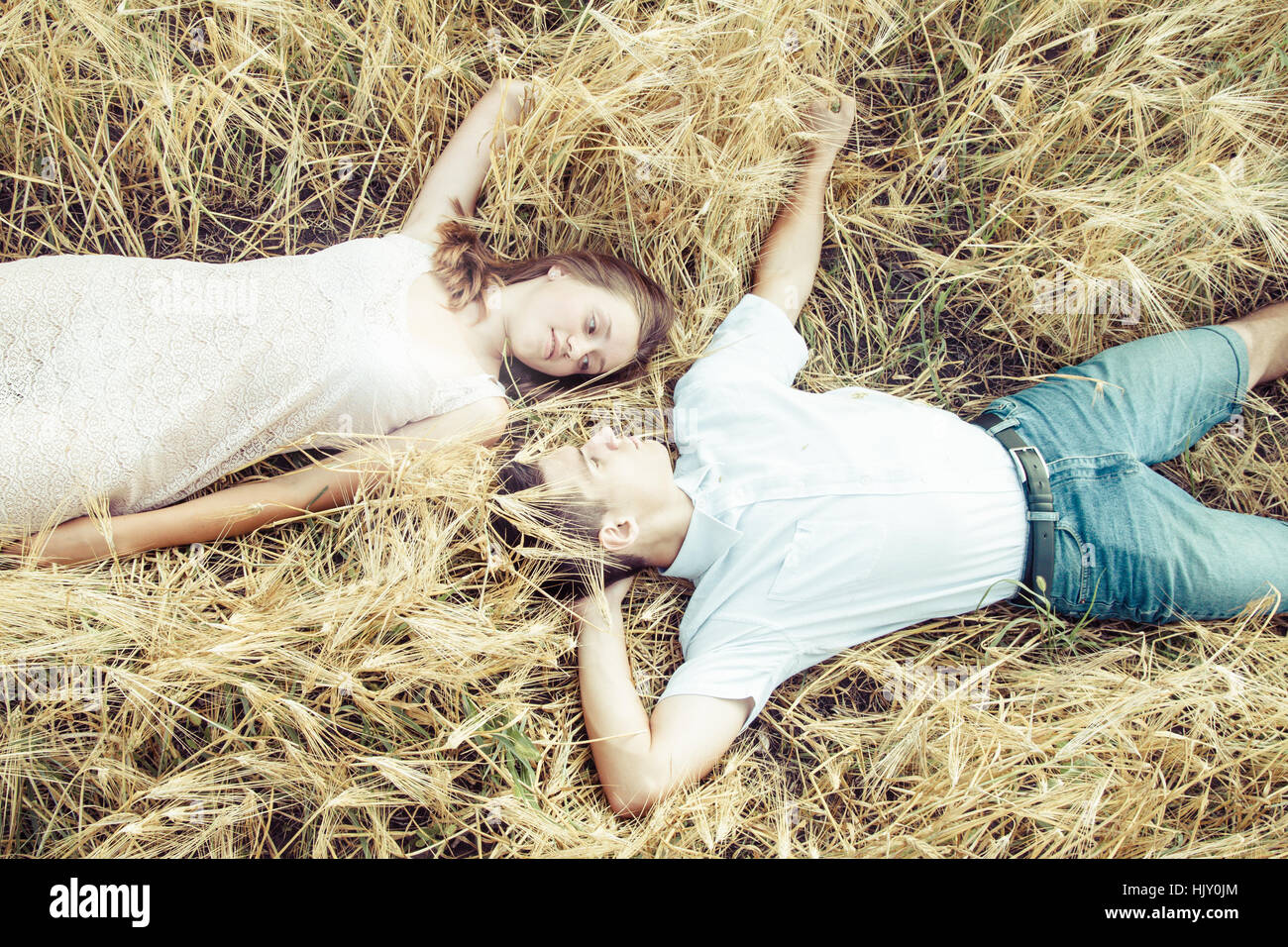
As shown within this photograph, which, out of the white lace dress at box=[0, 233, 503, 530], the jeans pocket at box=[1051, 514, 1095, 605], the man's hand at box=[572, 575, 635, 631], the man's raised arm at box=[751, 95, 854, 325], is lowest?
the man's hand at box=[572, 575, 635, 631]

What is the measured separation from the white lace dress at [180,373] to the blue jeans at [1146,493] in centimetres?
144

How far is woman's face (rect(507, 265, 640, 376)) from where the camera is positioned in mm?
1812

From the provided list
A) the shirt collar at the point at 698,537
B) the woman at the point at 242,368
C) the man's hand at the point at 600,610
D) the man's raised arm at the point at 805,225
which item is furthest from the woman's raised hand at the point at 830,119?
the man's hand at the point at 600,610

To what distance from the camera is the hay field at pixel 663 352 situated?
1.70 m

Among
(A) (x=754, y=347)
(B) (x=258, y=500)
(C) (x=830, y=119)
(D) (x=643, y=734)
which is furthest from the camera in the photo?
(C) (x=830, y=119)

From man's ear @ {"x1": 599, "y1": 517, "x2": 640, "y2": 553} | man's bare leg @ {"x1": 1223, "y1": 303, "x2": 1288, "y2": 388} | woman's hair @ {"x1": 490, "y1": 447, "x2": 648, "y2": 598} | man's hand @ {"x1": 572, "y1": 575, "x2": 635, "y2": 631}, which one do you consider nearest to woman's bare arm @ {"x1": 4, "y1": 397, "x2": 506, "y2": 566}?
woman's hair @ {"x1": 490, "y1": 447, "x2": 648, "y2": 598}

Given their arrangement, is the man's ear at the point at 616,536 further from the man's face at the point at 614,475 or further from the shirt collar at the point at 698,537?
the shirt collar at the point at 698,537

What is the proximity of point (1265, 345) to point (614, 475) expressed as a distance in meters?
1.78

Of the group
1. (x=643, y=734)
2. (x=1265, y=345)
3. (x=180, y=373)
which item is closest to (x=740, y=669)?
(x=643, y=734)

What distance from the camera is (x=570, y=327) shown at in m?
1.81

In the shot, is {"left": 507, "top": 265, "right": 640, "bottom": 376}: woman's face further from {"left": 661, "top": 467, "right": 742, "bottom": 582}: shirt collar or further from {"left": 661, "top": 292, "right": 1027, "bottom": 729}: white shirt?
{"left": 661, "top": 467, "right": 742, "bottom": 582}: shirt collar

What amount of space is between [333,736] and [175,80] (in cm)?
178

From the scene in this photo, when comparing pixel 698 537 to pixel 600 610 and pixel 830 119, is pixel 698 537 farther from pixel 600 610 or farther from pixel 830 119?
pixel 830 119
